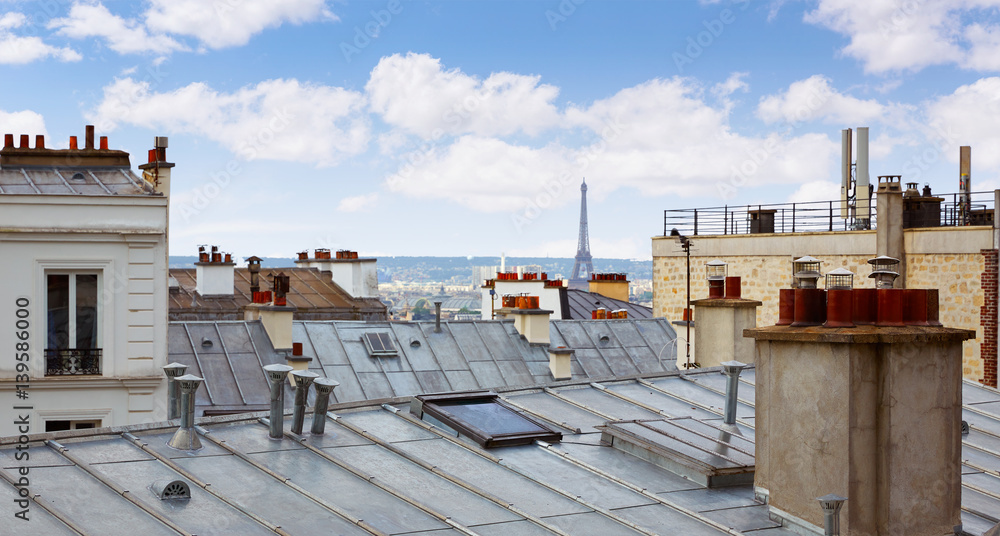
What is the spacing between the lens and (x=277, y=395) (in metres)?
10.7

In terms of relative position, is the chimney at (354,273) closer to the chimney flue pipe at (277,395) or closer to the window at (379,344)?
the window at (379,344)

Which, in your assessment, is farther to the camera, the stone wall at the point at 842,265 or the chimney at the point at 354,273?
the chimney at the point at 354,273

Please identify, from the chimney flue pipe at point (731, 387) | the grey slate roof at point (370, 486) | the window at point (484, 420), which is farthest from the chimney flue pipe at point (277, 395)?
the chimney flue pipe at point (731, 387)

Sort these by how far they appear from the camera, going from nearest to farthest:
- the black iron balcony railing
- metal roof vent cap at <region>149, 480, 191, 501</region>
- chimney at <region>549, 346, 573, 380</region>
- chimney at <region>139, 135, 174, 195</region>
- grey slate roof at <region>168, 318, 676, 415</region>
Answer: metal roof vent cap at <region>149, 480, 191, 501</region> < the black iron balcony railing < chimney at <region>139, 135, 174, 195</region> < grey slate roof at <region>168, 318, 676, 415</region> < chimney at <region>549, 346, 573, 380</region>

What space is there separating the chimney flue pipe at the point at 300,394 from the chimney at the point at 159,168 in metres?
11.9

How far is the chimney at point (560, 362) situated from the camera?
88.8ft

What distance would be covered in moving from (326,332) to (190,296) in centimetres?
1420

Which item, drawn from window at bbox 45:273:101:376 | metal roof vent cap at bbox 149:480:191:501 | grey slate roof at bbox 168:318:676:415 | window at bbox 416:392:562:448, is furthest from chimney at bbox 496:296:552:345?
metal roof vent cap at bbox 149:480:191:501

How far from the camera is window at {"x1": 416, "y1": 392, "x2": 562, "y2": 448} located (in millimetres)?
11820

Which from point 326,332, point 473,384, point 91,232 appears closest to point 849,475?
point 91,232

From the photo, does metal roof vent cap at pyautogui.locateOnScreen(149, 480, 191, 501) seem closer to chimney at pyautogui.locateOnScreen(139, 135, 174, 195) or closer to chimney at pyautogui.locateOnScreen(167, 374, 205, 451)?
chimney at pyautogui.locateOnScreen(167, 374, 205, 451)

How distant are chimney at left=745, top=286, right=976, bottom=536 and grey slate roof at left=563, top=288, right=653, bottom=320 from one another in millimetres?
33136

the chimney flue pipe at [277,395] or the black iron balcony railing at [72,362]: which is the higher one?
the chimney flue pipe at [277,395]

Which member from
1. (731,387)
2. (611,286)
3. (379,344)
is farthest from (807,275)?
(611,286)
